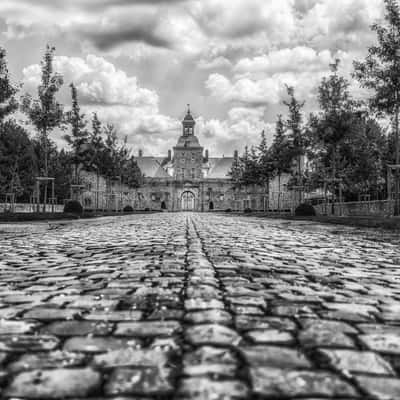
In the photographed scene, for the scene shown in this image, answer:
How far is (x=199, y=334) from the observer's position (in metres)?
1.96

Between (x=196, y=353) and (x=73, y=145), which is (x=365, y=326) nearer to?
(x=196, y=353)

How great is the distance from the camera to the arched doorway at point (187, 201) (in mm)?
95312

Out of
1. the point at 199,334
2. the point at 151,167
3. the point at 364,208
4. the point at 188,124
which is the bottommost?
the point at 199,334

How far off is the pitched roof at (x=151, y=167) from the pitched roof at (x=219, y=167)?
11.0 meters

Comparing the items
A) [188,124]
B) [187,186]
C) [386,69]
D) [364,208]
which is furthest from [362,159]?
[188,124]

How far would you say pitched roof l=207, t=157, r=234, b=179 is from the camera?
99.1m

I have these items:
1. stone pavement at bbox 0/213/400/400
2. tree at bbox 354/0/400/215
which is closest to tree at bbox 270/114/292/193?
tree at bbox 354/0/400/215

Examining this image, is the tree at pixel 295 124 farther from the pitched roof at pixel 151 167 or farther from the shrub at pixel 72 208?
the pitched roof at pixel 151 167

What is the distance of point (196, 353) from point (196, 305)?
761 mm

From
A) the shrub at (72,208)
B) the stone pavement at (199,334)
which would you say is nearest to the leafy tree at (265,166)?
the shrub at (72,208)

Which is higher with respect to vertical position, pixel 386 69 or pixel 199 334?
pixel 386 69

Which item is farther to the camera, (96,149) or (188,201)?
(188,201)

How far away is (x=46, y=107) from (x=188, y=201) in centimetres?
7279

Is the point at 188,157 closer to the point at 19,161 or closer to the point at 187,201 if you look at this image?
the point at 187,201
